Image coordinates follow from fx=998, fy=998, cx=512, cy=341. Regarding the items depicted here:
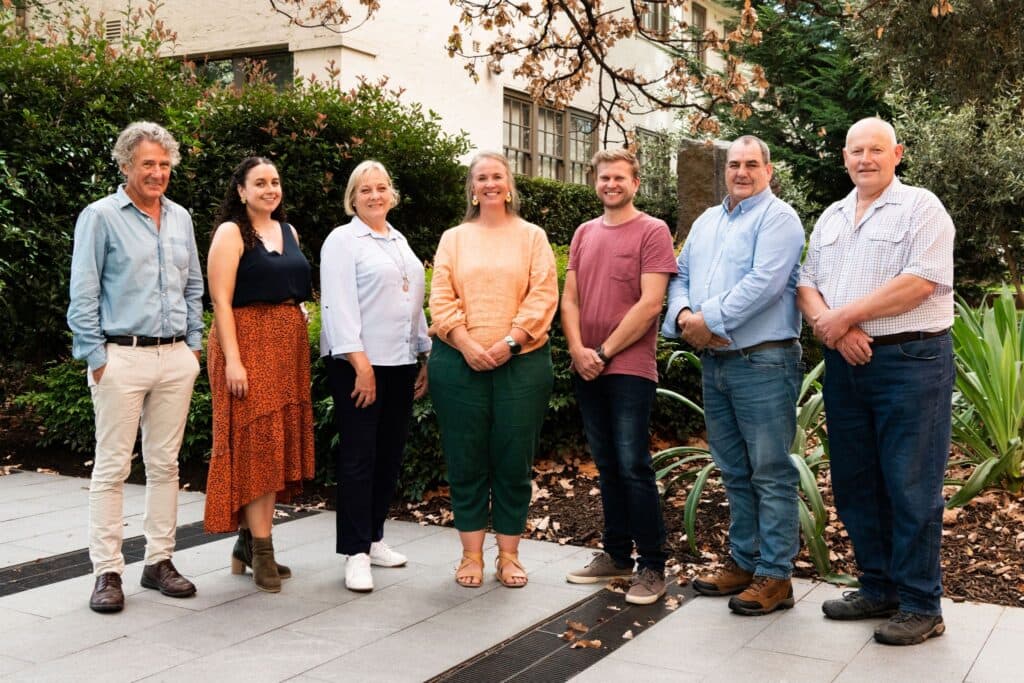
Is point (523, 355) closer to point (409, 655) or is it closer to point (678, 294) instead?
→ point (678, 294)

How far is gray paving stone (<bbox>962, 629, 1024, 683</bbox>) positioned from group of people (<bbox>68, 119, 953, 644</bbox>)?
A: 0.73 feet

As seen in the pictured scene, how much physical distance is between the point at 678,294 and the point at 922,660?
186cm

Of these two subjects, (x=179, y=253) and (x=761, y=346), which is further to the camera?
(x=179, y=253)

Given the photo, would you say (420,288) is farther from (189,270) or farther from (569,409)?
(569,409)

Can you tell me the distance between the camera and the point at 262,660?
387 centimetres

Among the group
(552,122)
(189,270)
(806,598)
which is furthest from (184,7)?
(806,598)

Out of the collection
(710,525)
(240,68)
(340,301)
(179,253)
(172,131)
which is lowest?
(710,525)

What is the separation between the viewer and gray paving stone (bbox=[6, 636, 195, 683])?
369cm

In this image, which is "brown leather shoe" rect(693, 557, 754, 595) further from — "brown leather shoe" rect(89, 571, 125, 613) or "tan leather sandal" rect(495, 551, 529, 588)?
"brown leather shoe" rect(89, 571, 125, 613)

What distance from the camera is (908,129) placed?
1500 centimetres

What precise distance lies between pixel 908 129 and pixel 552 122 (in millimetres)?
6237

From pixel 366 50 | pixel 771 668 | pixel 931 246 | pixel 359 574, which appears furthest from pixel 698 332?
pixel 366 50

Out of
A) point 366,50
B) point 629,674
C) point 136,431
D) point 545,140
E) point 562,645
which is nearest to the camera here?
point 629,674

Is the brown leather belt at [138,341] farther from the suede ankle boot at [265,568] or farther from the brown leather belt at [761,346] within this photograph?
the brown leather belt at [761,346]
